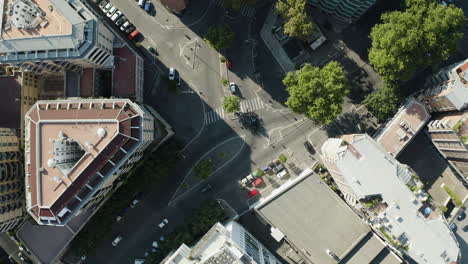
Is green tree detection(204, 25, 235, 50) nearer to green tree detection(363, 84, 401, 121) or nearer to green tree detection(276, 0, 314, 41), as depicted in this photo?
green tree detection(276, 0, 314, 41)

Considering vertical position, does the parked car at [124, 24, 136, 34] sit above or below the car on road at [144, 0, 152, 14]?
below

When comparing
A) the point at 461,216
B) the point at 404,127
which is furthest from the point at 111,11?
the point at 461,216

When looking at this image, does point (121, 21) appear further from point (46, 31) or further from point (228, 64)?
point (228, 64)

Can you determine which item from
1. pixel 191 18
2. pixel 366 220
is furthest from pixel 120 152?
pixel 366 220

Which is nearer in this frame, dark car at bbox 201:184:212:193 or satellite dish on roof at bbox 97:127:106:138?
satellite dish on roof at bbox 97:127:106:138

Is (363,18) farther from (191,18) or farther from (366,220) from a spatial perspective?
(366,220)

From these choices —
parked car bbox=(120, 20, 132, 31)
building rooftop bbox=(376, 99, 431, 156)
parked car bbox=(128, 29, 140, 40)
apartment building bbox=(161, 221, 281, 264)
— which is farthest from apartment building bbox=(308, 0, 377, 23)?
apartment building bbox=(161, 221, 281, 264)

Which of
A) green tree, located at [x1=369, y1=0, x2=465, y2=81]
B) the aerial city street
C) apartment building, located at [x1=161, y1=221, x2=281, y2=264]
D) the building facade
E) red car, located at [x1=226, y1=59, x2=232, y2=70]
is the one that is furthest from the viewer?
red car, located at [x1=226, y1=59, x2=232, y2=70]
